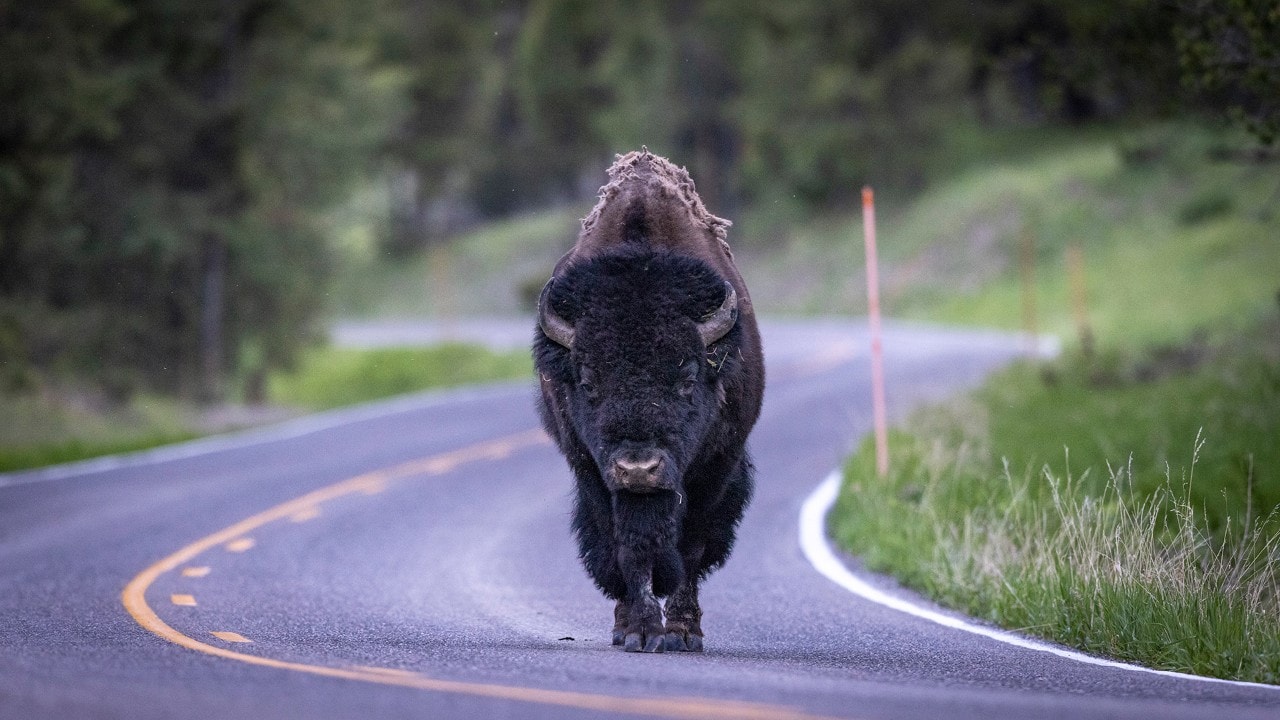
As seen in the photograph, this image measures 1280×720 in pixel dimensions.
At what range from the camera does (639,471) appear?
305 inches

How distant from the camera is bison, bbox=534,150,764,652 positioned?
7.96 m

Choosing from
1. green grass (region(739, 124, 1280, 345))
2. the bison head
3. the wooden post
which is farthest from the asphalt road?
the wooden post

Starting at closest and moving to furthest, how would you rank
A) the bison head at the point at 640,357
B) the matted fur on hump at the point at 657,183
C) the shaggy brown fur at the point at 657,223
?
the bison head at the point at 640,357 → the shaggy brown fur at the point at 657,223 → the matted fur on hump at the point at 657,183

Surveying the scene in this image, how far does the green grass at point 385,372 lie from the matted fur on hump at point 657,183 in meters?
22.8

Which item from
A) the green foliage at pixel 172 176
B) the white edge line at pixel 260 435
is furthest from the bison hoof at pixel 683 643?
the green foliage at pixel 172 176

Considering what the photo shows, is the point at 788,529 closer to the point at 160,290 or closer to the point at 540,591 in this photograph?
the point at 540,591

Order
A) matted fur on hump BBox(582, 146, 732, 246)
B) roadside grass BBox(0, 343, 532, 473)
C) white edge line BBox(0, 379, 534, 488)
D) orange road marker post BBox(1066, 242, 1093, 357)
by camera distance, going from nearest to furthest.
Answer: matted fur on hump BBox(582, 146, 732, 246) → white edge line BBox(0, 379, 534, 488) → roadside grass BBox(0, 343, 532, 473) → orange road marker post BBox(1066, 242, 1093, 357)

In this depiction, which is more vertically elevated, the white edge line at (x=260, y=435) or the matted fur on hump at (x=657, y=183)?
the matted fur on hump at (x=657, y=183)

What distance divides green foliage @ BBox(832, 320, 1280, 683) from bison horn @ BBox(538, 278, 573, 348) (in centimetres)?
279

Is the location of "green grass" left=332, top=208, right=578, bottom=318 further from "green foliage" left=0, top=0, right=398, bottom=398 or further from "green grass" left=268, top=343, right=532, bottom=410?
"green foliage" left=0, top=0, right=398, bottom=398

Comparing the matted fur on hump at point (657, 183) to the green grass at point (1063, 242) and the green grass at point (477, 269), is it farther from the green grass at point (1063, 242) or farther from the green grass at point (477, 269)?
the green grass at point (477, 269)

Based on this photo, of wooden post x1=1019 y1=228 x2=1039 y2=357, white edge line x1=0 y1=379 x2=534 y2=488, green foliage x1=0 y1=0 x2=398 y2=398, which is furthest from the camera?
wooden post x1=1019 y1=228 x2=1039 y2=357

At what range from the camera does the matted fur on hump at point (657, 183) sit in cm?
935

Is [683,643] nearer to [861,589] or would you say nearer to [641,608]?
[641,608]
